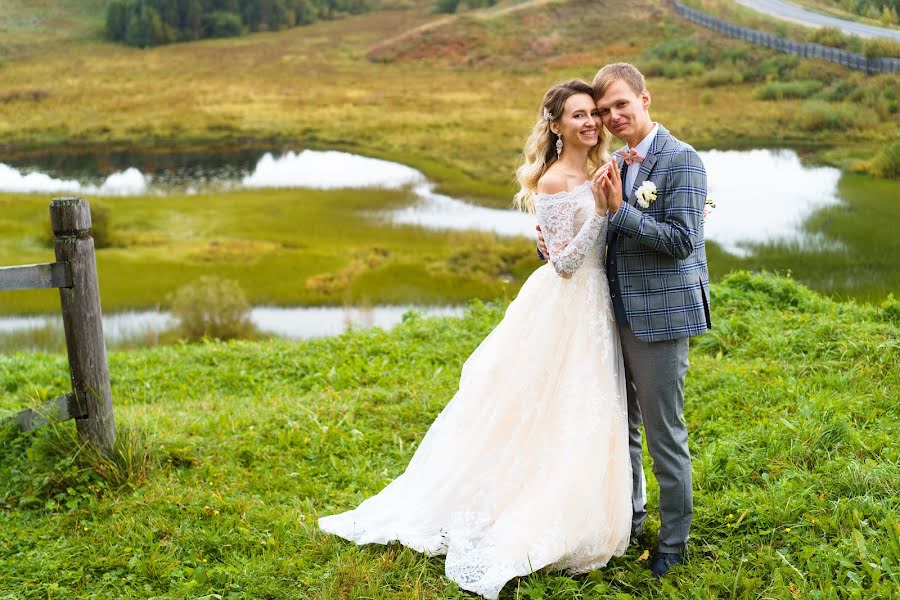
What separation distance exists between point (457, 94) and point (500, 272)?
3330mm

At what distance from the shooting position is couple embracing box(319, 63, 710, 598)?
2908 millimetres

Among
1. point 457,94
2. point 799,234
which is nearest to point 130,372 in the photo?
point 457,94

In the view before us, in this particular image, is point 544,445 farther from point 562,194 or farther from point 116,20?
point 116,20

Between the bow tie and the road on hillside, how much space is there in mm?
8915

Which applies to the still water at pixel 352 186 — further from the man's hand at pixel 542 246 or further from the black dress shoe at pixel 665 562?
the black dress shoe at pixel 665 562

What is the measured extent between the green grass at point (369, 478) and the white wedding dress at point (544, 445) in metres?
0.13

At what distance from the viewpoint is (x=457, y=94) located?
11.6m

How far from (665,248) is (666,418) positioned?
0.65m

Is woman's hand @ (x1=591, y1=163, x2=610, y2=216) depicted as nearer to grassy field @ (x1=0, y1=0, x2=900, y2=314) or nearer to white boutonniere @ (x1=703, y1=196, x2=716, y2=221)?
white boutonniere @ (x1=703, y1=196, x2=716, y2=221)

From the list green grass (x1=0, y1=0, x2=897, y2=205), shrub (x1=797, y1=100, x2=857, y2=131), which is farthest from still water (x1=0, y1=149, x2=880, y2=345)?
shrub (x1=797, y1=100, x2=857, y2=131)

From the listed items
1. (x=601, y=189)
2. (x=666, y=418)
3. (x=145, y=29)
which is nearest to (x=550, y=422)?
(x=666, y=418)

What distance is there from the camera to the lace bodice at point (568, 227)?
3004mm

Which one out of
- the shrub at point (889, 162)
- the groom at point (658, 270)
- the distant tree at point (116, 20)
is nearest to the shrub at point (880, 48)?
the shrub at point (889, 162)

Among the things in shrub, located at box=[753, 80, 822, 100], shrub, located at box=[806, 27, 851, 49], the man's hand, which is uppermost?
shrub, located at box=[806, 27, 851, 49]
